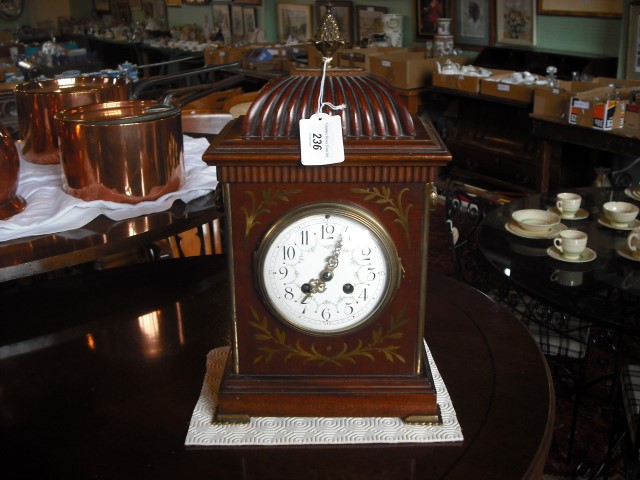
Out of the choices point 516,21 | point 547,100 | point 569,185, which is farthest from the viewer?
point 516,21

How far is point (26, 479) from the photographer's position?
81cm

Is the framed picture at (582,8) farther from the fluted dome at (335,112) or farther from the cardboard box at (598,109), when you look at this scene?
the fluted dome at (335,112)

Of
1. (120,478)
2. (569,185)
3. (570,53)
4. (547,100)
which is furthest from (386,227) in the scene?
(570,53)

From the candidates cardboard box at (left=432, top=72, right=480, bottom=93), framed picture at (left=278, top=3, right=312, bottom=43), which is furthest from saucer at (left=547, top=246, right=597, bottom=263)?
framed picture at (left=278, top=3, right=312, bottom=43)

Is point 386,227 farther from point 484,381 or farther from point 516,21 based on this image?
point 516,21

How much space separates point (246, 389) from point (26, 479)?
0.29 metres

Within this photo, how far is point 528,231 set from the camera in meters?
2.34

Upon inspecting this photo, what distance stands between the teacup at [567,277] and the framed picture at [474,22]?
11.5ft

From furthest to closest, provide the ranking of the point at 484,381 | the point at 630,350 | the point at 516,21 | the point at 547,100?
the point at 516,21 → the point at 547,100 → the point at 630,350 → the point at 484,381

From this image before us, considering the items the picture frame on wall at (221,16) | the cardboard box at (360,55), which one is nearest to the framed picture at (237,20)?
the picture frame on wall at (221,16)

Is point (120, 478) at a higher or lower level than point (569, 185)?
higher

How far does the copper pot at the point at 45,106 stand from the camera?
1706 millimetres

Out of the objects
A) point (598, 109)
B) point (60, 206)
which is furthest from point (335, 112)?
point (598, 109)

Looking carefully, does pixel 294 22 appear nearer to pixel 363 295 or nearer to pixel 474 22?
pixel 474 22
